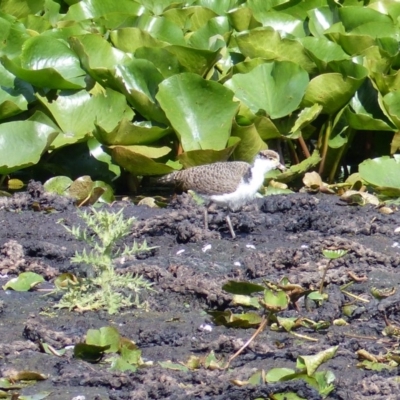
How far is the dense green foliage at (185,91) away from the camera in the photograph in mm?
7078

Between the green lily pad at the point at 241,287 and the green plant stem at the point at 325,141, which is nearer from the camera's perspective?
the green lily pad at the point at 241,287

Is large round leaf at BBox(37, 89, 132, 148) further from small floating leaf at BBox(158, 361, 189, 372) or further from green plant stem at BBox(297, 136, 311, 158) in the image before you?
small floating leaf at BBox(158, 361, 189, 372)

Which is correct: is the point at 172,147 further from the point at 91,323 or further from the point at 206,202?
the point at 91,323

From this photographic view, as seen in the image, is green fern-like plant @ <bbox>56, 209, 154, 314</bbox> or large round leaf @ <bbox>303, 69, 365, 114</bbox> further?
large round leaf @ <bbox>303, 69, 365, 114</bbox>

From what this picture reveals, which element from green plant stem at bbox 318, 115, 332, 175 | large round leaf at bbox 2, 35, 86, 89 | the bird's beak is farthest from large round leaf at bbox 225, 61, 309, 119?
large round leaf at bbox 2, 35, 86, 89

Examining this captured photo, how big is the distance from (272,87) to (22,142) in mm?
2016

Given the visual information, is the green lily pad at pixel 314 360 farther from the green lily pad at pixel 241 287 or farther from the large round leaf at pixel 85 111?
the large round leaf at pixel 85 111

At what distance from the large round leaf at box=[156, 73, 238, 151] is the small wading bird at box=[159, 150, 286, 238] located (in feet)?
0.93

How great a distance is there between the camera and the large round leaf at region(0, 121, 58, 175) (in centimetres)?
683

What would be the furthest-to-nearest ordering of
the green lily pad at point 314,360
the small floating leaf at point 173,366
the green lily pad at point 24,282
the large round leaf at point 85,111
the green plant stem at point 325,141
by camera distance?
the green plant stem at point 325,141 < the large round leaf at point 85,111 < the green lily pad at point 24,282 < the small floating leaf at point 173,366 < the green lily pad at point 314,360

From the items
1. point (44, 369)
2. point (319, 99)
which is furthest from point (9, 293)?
point (319, 99)

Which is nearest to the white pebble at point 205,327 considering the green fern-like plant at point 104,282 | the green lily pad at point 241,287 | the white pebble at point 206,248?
the green lily pad at point 241,287

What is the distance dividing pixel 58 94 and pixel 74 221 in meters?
1.58

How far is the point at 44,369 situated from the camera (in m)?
3.76
